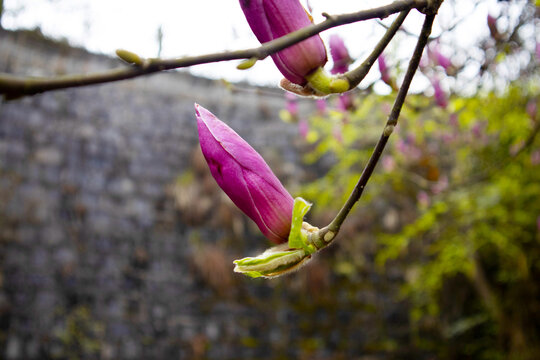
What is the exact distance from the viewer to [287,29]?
520mm

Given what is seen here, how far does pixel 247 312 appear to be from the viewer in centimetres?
407

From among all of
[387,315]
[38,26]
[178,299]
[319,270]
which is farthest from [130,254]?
[387,315]

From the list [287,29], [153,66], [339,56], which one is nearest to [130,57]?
[153,66]

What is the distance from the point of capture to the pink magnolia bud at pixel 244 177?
54 centimetres

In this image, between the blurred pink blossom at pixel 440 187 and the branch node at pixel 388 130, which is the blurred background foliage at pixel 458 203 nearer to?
the blurred pink blossom at pixel 440 187

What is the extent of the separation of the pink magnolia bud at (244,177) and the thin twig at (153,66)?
5.9 inches

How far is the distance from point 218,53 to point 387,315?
4506 mm

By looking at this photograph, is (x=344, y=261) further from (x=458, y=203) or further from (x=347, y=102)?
(x=347, y=102)

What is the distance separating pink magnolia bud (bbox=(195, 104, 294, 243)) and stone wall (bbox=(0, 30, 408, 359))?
326 cm

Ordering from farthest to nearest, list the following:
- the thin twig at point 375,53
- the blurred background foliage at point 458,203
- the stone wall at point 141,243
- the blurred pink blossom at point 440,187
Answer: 1. the stone wall at point 141,243
2. the blurred pink blossom at point 440,187
3. the blurred background foliage at point 458,203
4. the thin twig at point 375,53

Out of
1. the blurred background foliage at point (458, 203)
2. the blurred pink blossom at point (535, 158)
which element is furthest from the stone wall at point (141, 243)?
the blurred pink blossom at point (535, 158)

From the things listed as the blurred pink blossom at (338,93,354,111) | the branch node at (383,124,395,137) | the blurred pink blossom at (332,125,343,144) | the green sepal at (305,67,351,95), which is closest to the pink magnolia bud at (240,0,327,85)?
the green sepal at (305,67,351,95)

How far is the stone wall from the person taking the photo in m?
3.42

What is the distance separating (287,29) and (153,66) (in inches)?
8.2
